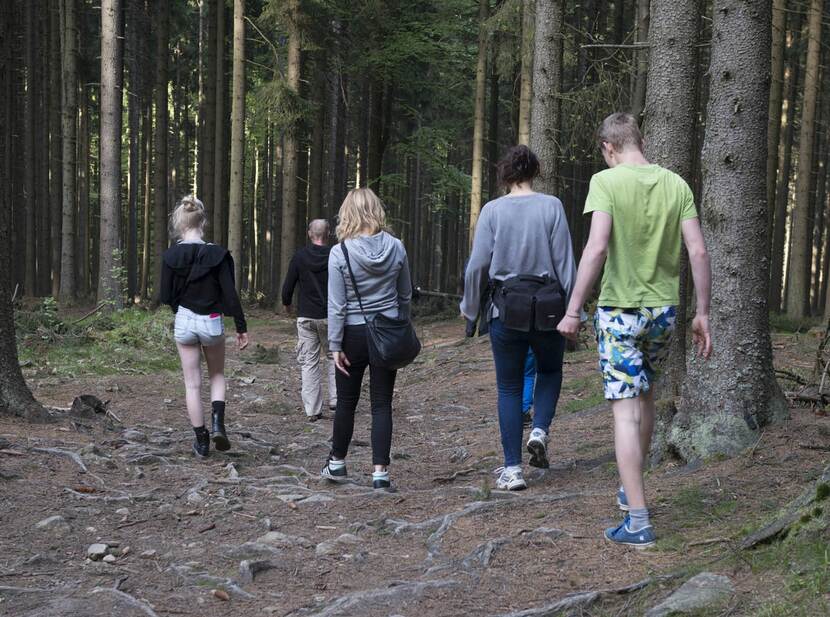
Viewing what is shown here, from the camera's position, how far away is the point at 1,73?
7.76 m

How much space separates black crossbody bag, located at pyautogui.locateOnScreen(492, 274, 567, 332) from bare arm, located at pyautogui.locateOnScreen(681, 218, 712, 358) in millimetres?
1267

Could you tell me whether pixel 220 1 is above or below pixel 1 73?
above

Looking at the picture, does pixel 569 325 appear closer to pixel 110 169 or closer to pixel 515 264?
pixel 515 264

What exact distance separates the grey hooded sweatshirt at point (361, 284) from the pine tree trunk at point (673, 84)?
2256 mm

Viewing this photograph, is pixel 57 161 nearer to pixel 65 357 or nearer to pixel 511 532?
pixel 65 357

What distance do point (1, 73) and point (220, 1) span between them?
17784 mm

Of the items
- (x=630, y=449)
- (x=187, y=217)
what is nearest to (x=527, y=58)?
(x=187, y=217)

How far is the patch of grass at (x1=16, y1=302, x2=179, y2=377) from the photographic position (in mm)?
12480

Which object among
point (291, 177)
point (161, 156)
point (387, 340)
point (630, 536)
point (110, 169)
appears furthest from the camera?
point (161, 156)

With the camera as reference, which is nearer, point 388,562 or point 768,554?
point 768,554

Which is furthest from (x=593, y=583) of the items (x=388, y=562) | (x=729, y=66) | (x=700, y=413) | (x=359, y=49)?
(x=359, y=49)

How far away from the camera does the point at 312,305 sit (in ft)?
32.1

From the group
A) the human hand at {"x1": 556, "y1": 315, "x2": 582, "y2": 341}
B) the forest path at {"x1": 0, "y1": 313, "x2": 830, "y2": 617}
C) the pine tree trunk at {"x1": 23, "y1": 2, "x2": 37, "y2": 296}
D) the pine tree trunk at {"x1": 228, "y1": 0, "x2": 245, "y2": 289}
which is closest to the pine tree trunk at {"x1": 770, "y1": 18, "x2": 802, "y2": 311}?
the pine tree trunk at {"x1": 228, "y1": 0, "x2": 245, "y2": 289}

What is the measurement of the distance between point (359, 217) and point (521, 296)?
4.52ft
